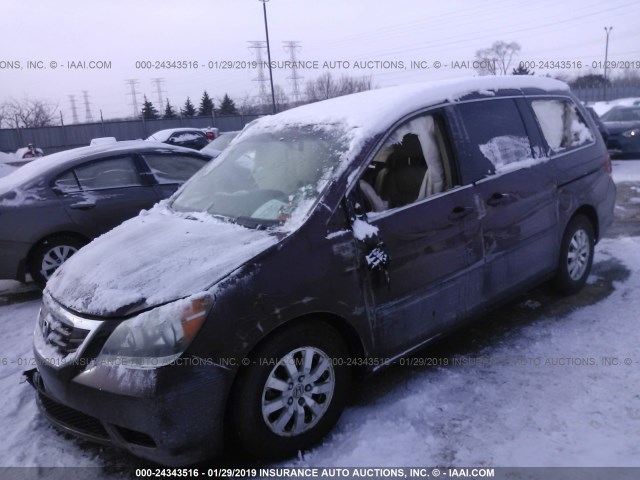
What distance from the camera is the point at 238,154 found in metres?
3.80

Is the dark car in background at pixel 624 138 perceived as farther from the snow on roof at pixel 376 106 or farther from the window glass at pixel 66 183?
the window glass at pixel 66 183

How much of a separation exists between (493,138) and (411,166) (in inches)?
29.9

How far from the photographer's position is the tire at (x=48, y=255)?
5.41 metres

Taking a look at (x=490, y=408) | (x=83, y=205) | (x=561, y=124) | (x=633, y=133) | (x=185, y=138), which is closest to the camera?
(x=490, y=408)

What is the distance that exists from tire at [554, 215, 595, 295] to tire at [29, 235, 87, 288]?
15.4 ft

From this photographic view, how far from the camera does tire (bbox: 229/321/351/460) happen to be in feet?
8.10

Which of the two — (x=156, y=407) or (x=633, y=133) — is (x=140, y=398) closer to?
(x=156, y=407)

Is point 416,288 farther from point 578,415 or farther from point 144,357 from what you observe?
point 144,357

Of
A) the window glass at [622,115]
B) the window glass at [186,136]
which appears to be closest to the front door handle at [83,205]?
the window glass at [622,115]

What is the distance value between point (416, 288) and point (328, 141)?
1018 mm

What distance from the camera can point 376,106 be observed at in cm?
329

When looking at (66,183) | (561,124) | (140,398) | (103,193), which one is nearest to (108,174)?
(103,193)

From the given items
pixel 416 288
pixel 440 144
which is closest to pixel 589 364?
pixel 416 288

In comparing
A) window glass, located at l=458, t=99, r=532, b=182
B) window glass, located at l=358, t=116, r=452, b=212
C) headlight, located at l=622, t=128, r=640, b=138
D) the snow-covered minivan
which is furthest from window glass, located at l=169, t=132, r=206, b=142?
window glass, located at l=358, t=116, r=452, b=212
